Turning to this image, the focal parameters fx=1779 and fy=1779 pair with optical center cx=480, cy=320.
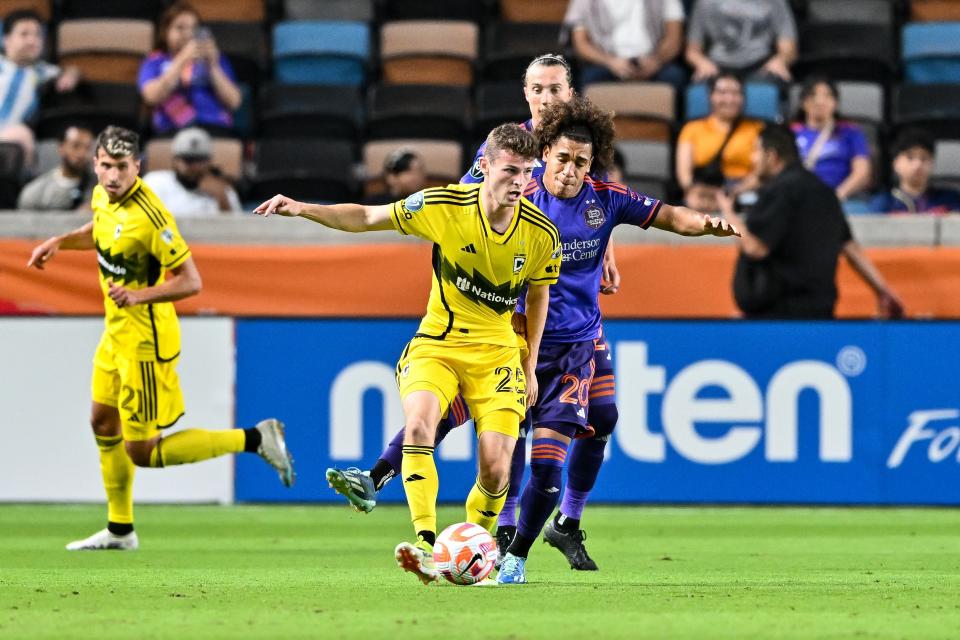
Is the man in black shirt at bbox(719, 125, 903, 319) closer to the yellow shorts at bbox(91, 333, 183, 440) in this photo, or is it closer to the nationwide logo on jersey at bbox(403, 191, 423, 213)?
the yellow shorts at bbox(91, 333, 183, 440)

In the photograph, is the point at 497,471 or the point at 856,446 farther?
the point at 856,446

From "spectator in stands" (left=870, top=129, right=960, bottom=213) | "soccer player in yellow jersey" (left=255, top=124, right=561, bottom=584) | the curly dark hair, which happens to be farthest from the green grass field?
"spectator in stands" (left=870, top=129, right=960, bottom=213)

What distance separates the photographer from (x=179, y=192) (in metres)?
13.9

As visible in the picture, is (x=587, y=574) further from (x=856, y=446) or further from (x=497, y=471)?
(x=856, y=446)

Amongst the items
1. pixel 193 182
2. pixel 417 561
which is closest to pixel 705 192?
pixel 193 182

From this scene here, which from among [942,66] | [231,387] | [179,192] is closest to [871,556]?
[231,387]

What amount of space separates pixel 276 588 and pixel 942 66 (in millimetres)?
Answer: 10425

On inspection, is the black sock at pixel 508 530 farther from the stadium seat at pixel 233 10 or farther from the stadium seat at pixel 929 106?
the stadium seat at pixel 233 10

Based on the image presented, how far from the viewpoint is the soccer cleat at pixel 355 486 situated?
24.7 feet

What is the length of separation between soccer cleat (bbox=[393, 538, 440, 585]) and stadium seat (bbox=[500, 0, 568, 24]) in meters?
10.4

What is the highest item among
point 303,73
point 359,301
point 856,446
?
point 303,73

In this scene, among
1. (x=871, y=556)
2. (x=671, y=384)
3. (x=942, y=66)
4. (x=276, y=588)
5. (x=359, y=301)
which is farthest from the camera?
(x=942, y=66)

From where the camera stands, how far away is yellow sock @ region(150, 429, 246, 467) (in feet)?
32.4

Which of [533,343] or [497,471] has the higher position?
[533,343]
